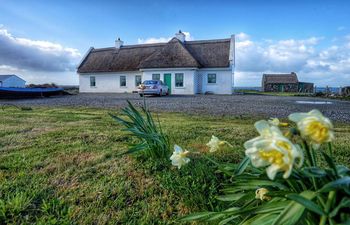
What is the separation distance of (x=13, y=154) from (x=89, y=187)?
1492 millimetres

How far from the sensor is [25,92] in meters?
18.6

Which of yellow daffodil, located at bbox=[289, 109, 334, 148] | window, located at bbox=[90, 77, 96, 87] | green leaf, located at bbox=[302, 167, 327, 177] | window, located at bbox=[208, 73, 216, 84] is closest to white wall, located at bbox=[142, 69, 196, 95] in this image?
window, located at bbox=[208, 73, 216, 84]

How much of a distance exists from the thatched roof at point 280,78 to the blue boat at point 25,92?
33428 millimetres

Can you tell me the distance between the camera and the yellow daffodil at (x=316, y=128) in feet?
2.74

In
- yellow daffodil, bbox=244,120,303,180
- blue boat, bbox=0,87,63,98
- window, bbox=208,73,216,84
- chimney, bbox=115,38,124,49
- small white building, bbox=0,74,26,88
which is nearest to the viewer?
yellow daffodil, bbox=244,120,303,180

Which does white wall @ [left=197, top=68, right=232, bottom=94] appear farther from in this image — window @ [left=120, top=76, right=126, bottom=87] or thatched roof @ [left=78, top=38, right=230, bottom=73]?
window @ [left=120, top=76, right=126, bottom=87]

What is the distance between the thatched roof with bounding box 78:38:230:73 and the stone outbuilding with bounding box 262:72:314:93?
18.1m

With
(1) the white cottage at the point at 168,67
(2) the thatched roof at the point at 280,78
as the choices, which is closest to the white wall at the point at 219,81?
(1) the white cottage at the point at 168,67

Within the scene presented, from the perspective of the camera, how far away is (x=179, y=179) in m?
2.39

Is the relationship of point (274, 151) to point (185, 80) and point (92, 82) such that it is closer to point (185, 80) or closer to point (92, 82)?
point (185, 80)

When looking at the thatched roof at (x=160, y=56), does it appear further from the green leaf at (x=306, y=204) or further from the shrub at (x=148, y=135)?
the green leaf at (x=306, y=204)

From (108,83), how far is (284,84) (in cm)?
2728

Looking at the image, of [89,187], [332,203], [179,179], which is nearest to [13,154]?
[89,187]

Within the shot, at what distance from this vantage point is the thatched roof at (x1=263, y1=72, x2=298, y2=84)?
43.7m
